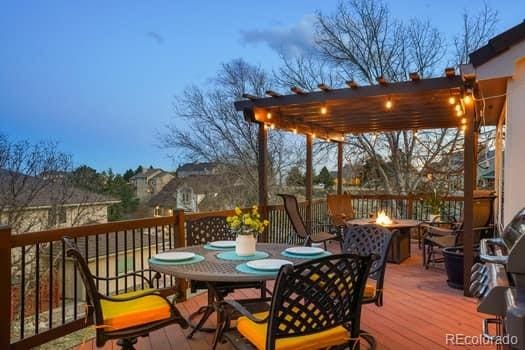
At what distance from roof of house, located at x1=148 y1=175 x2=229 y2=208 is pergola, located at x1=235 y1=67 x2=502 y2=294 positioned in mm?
5495

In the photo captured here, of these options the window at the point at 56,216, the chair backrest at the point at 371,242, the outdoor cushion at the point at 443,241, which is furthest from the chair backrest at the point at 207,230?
the window at the point at 56,216

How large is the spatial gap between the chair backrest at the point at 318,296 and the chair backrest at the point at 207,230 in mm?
1836

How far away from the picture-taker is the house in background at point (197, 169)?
12789 millimetres

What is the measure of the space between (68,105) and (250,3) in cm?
795

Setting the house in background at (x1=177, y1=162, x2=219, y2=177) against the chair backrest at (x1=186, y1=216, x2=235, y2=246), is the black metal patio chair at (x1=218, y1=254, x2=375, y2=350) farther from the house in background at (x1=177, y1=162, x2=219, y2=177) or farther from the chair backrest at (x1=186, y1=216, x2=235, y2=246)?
the house in background at (x1=177, y1=162, x2=219, y2=177)

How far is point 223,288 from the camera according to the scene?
303 cm

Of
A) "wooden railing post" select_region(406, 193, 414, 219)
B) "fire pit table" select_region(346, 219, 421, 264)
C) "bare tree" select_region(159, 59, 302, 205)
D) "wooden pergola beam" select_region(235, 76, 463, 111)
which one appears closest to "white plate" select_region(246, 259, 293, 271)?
"wooden pergola beam" select_region(235, 76, 463, 111)

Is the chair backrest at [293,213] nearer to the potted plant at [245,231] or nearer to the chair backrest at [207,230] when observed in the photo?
the chair backrest at [207,230]

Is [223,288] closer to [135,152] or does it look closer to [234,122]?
[234,122]

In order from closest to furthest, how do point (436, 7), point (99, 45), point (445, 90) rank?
point (445, 90)
point (436, 7)
point (99, 45)

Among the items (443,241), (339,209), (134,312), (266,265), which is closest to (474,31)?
(339,209)

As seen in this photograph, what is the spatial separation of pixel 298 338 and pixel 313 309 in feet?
0.53

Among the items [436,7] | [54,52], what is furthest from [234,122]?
[436,7]

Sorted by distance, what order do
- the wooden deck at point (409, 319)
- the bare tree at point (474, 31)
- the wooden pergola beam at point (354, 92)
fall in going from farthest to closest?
the bare tree at point (474, 31) → the wooden pergola beam at point (354, 92) → the wooden deck at point (409, 319)
